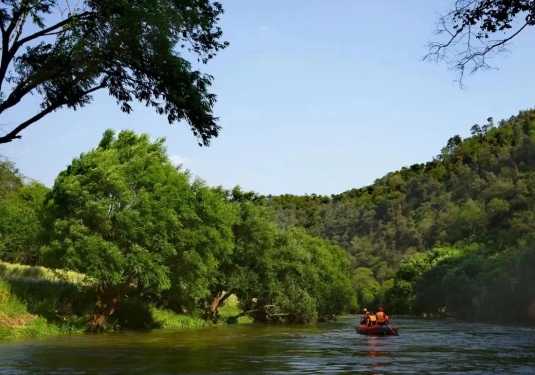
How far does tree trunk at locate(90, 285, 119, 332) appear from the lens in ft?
138

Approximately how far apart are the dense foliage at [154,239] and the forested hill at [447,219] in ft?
102

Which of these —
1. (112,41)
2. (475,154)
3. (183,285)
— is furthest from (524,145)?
(112,41)

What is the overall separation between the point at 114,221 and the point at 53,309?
297 inches

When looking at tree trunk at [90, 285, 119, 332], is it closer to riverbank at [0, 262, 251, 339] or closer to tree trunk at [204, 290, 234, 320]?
riverbank at [0, 262, 251, 339]

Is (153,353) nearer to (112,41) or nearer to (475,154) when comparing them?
(112,41)

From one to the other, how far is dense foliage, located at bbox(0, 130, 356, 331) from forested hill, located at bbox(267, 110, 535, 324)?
31.2 metres

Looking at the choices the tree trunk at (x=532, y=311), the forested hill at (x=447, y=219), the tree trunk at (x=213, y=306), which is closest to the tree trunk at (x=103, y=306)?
the tree trunk at (x=213, y=306)

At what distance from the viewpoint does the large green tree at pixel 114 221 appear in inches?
1501

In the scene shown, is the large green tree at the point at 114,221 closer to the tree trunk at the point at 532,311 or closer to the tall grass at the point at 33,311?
the tall grass at the point at 33,311

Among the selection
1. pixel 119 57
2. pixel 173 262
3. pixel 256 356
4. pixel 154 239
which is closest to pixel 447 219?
pixel 173 262

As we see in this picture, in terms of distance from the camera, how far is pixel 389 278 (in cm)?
14725

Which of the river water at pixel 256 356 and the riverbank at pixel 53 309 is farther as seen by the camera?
the riverbank at pixel 53 309

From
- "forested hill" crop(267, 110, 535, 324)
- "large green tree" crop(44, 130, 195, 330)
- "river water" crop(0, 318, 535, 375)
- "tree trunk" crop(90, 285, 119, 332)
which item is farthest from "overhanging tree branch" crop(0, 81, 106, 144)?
"forested hill" crop(267, 110, 535, 324)

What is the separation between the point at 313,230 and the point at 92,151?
5944 inches
